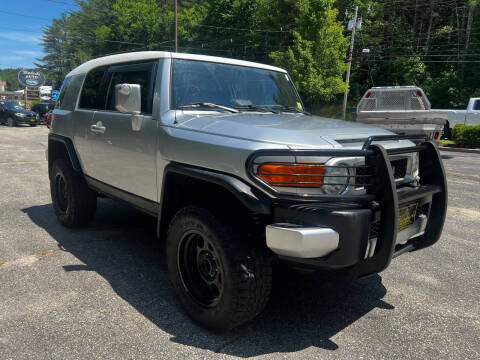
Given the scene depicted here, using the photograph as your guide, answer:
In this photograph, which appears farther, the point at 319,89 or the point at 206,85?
the point at 319,89

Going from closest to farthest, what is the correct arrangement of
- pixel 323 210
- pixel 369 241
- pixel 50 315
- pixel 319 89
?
pixel 323 210 < pixel 369 241 < pixel 50 315 < pixel 319 89

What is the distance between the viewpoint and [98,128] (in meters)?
3.90

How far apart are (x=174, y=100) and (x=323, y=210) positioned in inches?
64.5

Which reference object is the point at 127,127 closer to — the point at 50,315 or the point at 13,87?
the point at 50,315

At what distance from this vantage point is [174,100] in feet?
10.3

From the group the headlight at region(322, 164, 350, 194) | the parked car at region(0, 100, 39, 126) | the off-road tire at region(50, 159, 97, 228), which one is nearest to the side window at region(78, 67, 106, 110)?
the off-road tire at region(50, 159, 97, 228)

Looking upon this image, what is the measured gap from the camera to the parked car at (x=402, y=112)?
24.8ft

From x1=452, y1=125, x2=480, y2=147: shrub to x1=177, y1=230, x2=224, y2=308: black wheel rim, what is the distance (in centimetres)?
1635

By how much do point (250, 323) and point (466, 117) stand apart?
1849cm

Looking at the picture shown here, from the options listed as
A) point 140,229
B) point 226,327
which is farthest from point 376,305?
point 140,229

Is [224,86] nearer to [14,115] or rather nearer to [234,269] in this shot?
[234,269]

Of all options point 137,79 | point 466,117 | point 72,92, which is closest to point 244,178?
point 137,79

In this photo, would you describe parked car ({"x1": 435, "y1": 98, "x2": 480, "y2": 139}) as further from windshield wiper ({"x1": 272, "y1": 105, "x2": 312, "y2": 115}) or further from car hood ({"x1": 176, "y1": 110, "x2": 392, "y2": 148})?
A: car hood ({"x1": 176, "y1": 110, "x2": 392, "y2": 148})

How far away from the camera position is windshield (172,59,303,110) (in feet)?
10.6
